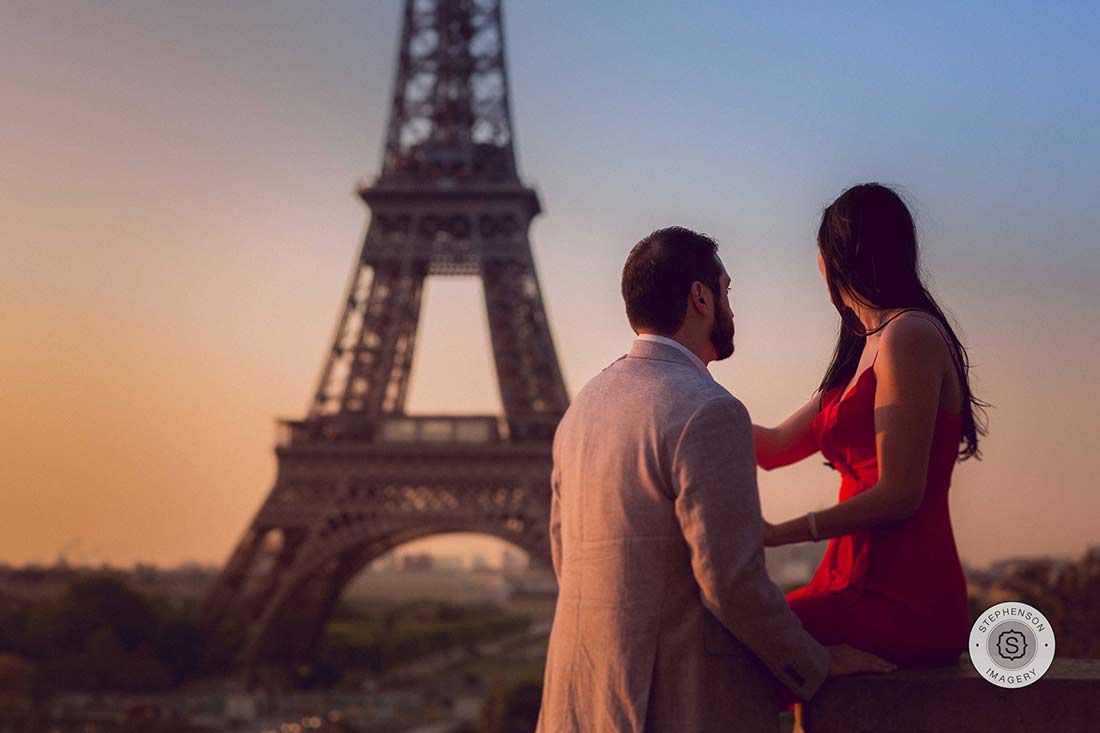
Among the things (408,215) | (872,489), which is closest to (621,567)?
(872,489)

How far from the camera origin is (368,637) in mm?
47875

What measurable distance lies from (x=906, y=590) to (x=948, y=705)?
304 millimetres

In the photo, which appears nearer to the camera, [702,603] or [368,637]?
[702,603]

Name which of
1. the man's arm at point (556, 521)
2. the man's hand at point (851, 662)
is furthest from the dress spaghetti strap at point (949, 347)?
the man's arm at point (556, 521)

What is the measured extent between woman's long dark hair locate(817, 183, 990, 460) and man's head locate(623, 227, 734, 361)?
1.19 ft

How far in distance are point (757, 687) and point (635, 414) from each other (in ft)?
2.42

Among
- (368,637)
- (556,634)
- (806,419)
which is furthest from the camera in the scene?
(368,637)

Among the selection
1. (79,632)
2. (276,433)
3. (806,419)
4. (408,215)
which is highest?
(408,215)

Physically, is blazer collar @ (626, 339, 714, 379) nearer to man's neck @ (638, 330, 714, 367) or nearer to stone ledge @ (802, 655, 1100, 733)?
man's neck @ (638, 330, 714, 367)

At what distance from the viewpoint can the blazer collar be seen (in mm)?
3457

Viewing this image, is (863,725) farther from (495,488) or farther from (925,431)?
(495,488)

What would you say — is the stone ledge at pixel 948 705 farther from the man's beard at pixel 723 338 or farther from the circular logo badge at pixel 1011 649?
the man's beard at pixel 723 338

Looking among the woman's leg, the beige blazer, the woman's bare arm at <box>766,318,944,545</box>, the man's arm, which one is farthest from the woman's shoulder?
the man's arm

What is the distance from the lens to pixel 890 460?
3.40 m
